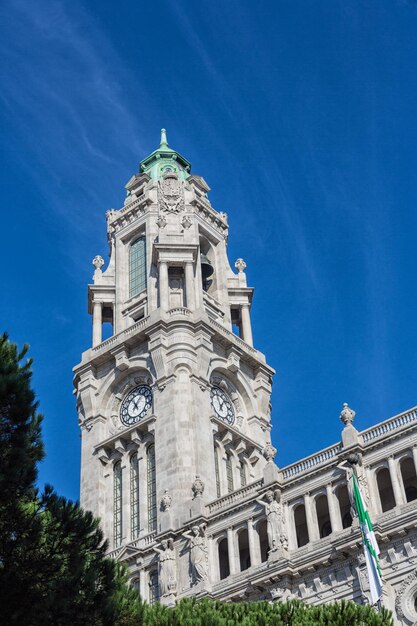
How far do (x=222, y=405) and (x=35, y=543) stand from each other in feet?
132

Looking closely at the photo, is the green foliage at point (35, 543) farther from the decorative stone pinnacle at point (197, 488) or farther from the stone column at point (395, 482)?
the decorative stone pinnacle at point (197, 488)

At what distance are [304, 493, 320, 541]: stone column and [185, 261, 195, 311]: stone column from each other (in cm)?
2032

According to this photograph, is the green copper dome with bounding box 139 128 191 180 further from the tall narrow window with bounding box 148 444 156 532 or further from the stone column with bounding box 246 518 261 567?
the stone column with bounding box 246 518 261 567

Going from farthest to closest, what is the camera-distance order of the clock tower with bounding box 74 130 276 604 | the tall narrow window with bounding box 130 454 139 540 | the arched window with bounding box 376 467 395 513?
the tall narrow window with bounding box 130 454 139 540
the clock tower with bounding box 74 130 276 604
the arched window with bounding box 376 467 395 513

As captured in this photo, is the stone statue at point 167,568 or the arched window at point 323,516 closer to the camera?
the arched window at point 323,516

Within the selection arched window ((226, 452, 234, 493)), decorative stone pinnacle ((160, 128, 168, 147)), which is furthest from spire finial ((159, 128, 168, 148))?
arched window ((226, 452, 234, 493))

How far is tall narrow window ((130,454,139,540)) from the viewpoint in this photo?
64.6 metres

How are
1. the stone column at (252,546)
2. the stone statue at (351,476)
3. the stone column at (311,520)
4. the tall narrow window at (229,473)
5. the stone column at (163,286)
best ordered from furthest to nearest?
the stone column at (163,286) < the tall narrow window at (229,473) < the stone column at (252,546) < the stone column at (311,520) < the stone statue at (351,476)

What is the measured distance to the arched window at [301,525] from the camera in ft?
181

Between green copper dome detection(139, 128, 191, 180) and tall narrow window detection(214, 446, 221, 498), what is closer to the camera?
tall narrow window detection(214, 446, 221, 498)

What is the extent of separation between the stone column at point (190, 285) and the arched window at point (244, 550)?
60.7 feet

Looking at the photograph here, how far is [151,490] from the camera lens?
64750 mm

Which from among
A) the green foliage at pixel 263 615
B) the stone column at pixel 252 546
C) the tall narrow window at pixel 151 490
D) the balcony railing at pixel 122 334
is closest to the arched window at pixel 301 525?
the stone column at pixel 252 546

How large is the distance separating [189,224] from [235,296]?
6.53 m
